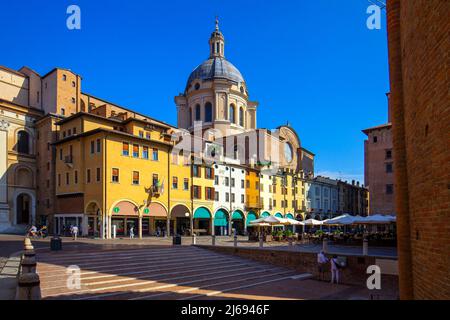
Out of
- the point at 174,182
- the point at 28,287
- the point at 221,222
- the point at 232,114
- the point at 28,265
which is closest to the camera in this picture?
the point at 28,287

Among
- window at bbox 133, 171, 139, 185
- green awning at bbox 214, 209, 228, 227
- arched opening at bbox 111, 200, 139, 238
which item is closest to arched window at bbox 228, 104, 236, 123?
green awning at bbox 214, 209, 228, 227

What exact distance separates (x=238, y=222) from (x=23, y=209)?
93.7 feet

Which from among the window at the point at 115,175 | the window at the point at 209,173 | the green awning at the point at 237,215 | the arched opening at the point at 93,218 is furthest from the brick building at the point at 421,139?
the green awning at the point at 237,215

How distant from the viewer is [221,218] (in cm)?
5059

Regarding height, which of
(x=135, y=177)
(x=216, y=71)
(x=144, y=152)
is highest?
(x=216, y=71)

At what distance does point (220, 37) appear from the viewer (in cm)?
7762

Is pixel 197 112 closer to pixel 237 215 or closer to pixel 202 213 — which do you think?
pixel 237 215

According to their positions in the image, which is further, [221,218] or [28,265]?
[221,218]

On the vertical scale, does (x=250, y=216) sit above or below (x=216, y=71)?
below

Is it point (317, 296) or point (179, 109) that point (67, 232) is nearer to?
point (317, 296)

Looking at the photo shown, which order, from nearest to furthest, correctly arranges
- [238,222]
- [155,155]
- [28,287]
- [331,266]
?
[28,287] → [331,266] → [155,155] → [238,222]

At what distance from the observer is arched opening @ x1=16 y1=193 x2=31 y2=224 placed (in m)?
45.9

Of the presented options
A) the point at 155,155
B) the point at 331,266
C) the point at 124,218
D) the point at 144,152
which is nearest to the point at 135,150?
the point at 144,152
